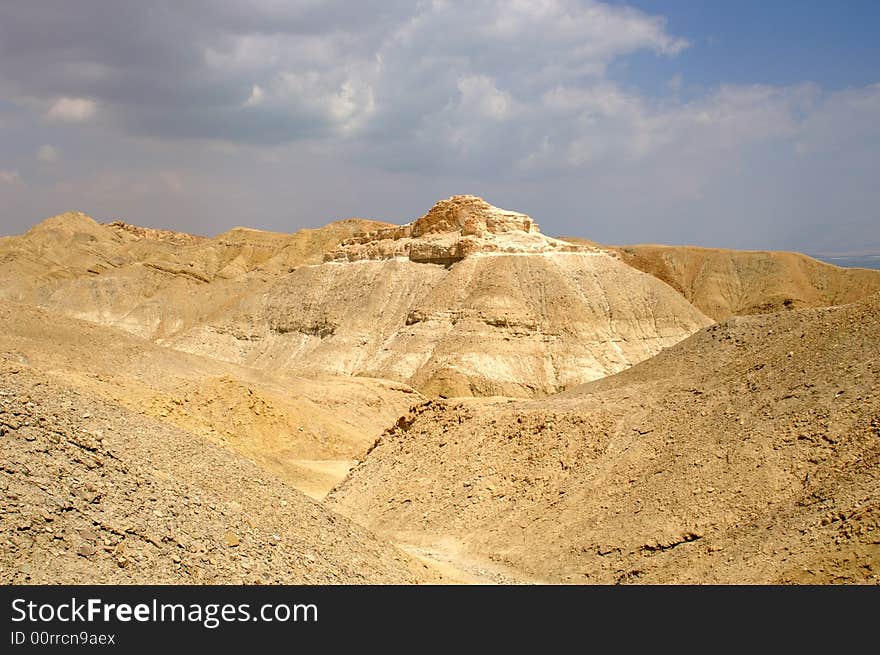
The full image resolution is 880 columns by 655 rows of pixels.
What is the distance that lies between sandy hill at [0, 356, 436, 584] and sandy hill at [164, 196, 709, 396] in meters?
27.9

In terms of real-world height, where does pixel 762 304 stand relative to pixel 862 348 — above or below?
above

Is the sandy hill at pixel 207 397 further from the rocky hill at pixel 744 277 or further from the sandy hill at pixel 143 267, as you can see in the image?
the rocky hill at pixel 744 277

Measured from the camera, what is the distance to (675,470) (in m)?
14.3

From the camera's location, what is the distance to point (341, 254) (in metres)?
56.5

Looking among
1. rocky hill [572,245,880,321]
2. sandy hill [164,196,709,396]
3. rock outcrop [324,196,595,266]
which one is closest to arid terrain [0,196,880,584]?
sandy hill [164,196,709,396]

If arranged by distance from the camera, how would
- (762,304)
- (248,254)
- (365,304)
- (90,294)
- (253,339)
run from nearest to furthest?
1. (365,304)
2. (253,339)
3. (762,304)
4. (90,294)
5. (248,254)

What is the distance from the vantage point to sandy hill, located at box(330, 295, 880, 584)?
11.6 metres

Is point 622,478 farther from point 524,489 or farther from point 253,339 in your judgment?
point 253,339

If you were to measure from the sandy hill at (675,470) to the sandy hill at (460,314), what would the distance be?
20586 mm

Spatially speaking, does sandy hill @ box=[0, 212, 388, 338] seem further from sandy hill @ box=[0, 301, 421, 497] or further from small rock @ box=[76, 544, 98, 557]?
small rock @ box=[76, 544, 98, 557]

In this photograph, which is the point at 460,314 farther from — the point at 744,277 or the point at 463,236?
the point at 744,277

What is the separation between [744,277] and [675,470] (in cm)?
7177
